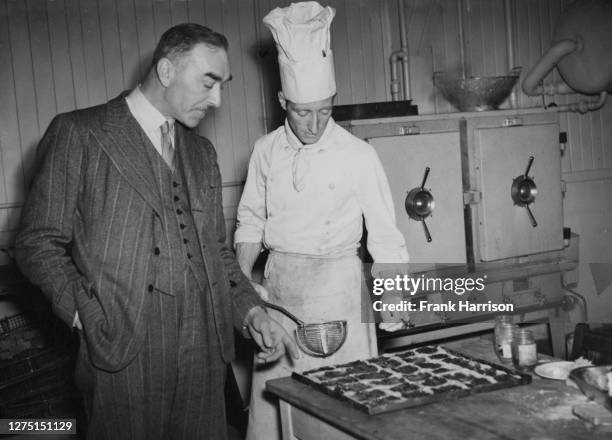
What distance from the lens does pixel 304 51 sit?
307 cm

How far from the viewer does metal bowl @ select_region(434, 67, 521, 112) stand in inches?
175

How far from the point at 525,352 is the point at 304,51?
163cm

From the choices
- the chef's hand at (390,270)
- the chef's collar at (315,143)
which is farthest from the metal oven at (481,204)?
the chef's hand at (390,270)

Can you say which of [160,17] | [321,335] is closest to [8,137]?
[160,17]

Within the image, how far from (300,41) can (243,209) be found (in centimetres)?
82

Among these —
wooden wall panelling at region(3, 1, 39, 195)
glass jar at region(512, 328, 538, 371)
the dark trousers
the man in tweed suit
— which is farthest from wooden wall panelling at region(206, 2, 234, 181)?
glass jar at region(512, 328, 538, 371)

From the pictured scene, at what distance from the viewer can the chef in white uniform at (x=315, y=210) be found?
3.05 metres

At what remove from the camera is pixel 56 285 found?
1.99 metres

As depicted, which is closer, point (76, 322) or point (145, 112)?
point (76, 322)

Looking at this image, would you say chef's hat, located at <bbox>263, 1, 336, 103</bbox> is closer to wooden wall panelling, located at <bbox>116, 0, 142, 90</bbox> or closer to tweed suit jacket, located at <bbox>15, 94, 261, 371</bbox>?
tweed suit jacket, located at <bbox>15, 94, 261, 371</bbox>

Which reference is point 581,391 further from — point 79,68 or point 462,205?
point 79,68

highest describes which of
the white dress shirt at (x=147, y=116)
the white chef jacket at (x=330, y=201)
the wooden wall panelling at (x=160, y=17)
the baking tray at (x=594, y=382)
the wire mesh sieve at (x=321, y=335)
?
the wooden wall panelling at (x=160, y=17)

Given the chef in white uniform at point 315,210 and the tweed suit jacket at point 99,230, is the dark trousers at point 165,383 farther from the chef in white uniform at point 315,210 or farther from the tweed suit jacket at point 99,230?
the chef in white uniform at point 315,210

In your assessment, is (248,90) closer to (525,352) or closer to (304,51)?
(304,51)
